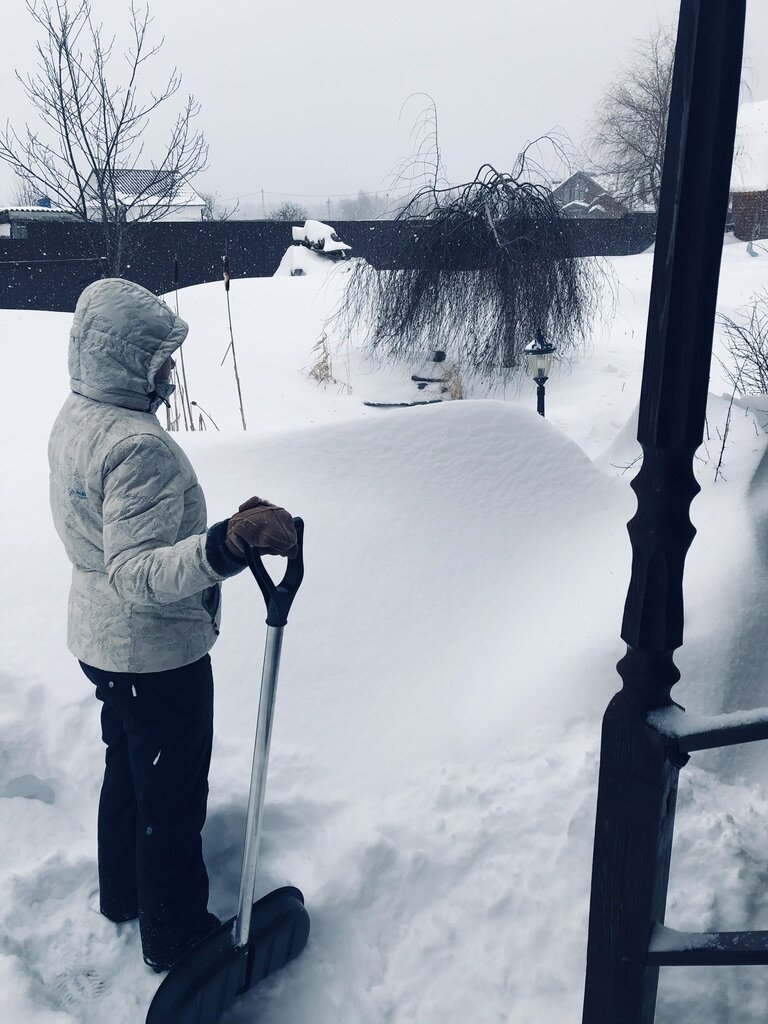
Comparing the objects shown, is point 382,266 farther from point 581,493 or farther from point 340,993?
point 340,993

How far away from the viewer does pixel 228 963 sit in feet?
5.64

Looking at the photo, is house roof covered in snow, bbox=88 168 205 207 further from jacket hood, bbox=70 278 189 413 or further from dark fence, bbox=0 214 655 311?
jacket hood, bbox=70 278 189 413

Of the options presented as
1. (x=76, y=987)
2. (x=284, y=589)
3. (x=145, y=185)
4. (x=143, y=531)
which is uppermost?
(x=145, y=185)

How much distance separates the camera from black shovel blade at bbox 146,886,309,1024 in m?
1.65

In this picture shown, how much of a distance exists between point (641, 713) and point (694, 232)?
2.69 ft

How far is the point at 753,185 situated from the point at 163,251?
13.3 metres

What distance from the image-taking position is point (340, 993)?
184cm

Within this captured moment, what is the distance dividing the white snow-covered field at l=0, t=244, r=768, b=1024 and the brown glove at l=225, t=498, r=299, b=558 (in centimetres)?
106

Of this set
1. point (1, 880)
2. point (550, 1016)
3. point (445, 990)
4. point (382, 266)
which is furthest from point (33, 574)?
point (382, 266)

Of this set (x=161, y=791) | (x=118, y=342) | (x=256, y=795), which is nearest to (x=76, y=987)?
(x=161, y=791)

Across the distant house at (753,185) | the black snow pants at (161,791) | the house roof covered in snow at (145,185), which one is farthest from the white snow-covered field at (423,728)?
the distant house at (753,185)

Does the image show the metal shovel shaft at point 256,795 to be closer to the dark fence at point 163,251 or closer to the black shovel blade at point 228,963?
the black shovel blade at point 228,963

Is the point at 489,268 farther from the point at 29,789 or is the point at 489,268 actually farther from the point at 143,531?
the point at 143,531

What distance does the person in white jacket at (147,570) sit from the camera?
154cm
